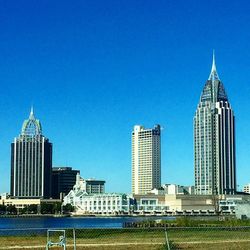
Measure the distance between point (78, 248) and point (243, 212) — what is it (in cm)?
9742

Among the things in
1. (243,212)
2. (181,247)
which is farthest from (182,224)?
(181,247)

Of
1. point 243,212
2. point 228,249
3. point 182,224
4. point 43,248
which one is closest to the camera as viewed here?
point 228,249

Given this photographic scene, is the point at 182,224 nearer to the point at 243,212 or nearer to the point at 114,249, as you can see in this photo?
the point at 243,212

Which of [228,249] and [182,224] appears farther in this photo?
[182,224]

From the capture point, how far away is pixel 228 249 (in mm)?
39719

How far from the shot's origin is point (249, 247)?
41.2 meters

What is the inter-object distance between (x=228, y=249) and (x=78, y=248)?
981 cm

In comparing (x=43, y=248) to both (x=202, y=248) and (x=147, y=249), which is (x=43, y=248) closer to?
(x=147, y=249)

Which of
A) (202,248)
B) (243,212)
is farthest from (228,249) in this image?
(243,212)

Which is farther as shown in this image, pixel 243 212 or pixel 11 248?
pixel 243 212

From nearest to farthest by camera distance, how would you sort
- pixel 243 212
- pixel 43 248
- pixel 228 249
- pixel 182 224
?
1. pixel 228 249
2. pixel 43 248
3. pixel 182 224
4. pixel 243 212

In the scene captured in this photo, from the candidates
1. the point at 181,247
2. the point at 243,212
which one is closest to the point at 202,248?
the point at 181,247

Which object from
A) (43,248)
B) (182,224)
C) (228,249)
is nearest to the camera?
(228,249)

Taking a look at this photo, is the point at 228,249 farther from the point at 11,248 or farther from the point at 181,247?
the point at 11,248
